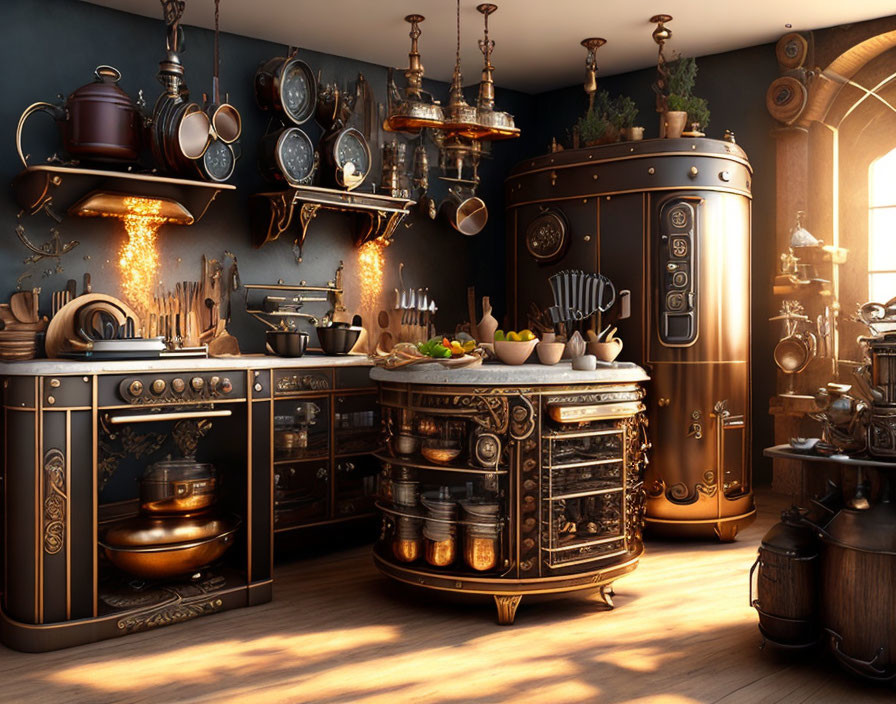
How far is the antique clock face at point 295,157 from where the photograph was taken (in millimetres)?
5043

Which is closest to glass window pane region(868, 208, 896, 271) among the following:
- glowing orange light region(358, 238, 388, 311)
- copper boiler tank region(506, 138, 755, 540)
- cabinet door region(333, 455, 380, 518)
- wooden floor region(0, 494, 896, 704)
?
copper boiler tank region(506, 138, 755, 540)

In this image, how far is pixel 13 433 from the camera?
356cm

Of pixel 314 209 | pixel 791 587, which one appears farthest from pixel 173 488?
pixel 791 587

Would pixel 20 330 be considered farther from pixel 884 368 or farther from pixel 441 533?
pixel 884 368

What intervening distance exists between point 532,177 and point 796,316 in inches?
76.0

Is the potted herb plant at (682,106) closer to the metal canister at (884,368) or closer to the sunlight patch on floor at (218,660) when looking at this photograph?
the metal canister at (884,368)

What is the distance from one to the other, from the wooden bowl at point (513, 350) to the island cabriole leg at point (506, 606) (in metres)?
1.08

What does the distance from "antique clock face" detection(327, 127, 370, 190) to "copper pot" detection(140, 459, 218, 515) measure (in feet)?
6.89

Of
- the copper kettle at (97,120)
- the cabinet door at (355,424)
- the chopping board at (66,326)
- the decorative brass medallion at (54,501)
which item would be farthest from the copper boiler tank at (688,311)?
the decorative brass medallion at (54,501)

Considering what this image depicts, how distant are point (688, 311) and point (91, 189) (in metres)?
3.40

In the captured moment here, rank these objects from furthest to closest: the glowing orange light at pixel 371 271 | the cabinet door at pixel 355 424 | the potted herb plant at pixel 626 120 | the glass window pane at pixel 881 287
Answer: the glowing orange light at pixel 371 271
the glass window pane at pixel 881 287
the potted herb plant at pixel 626 120
the cabinet door at pixel 355 424

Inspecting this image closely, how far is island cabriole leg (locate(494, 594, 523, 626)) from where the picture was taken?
3760 mm

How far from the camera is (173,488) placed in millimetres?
4000

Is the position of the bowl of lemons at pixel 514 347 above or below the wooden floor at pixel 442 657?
above
